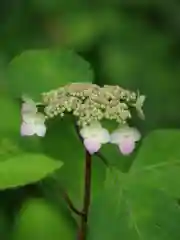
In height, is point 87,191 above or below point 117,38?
below

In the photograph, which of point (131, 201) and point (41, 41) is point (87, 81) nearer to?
point (131, 201)

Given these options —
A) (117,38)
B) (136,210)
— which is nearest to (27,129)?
(136,210)

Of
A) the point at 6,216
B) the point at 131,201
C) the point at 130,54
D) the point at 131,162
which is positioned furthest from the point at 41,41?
the point at 131,201

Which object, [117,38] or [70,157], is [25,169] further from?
[117,38]

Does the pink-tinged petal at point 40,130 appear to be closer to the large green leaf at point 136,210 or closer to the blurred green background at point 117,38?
the large green leaf at point 136,210

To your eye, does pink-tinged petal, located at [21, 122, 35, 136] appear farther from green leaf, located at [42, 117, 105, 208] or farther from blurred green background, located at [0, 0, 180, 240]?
blurred green background, located at [0, 0, 180, 240]

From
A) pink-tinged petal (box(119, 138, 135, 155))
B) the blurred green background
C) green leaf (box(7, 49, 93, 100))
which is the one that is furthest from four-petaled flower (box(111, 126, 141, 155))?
the blurred green background
